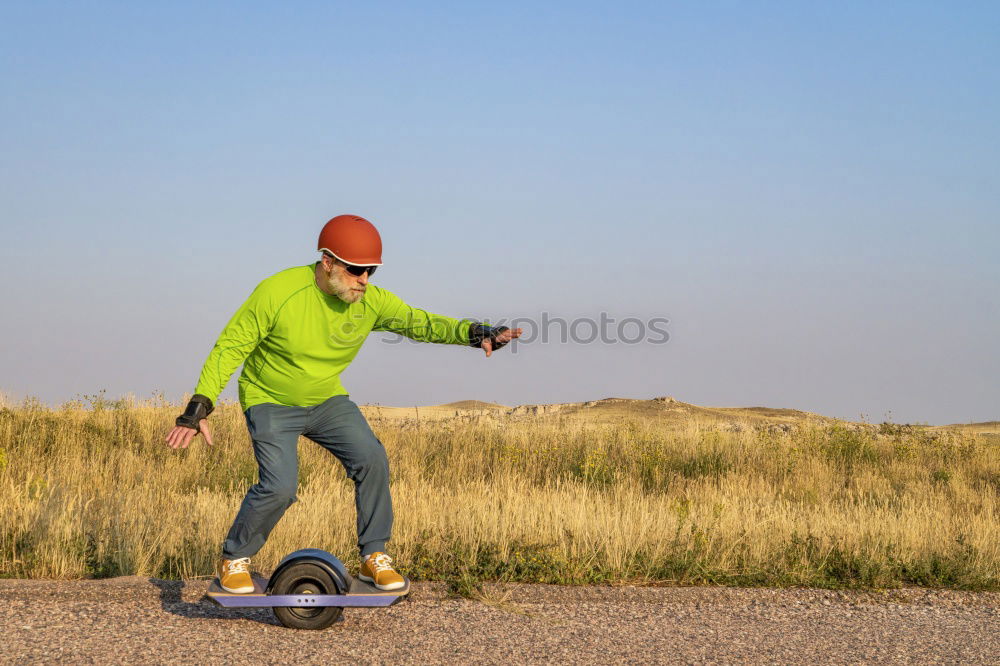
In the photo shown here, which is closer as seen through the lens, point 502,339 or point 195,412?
point 195,412

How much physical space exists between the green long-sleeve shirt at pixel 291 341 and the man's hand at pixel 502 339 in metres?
0.66

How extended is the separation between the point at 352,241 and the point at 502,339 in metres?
1.17

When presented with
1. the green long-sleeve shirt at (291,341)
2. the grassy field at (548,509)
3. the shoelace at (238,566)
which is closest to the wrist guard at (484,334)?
the green long-sleeve shirt at (291,341)

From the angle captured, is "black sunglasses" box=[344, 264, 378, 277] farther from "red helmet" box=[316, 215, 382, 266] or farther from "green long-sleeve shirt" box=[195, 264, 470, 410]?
"green long-sleeve shirt" box=[195, 264, 470, 410]

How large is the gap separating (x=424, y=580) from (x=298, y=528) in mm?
1351

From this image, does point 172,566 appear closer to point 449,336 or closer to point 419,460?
point 449,336

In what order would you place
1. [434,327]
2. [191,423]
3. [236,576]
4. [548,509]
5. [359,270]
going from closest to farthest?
[191,423]
[236,576]
[359,270]
[434,327]
[548,509]

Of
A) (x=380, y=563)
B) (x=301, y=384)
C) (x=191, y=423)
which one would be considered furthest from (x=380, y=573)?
(x=191, y=423)

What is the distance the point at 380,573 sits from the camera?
5602mm

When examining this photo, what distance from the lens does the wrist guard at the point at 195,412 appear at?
535 centimetres

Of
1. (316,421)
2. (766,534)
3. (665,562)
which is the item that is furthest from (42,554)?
(766,534)

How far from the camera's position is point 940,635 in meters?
6.01

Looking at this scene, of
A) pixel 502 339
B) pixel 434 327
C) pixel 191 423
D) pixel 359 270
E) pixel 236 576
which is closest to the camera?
pixel 191 423

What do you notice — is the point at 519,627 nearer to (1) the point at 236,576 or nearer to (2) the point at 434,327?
(1) the point at 236,576
